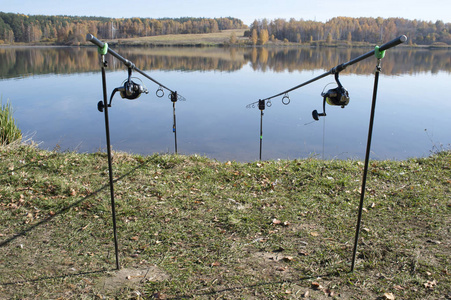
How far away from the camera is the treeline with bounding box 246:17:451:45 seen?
3310 inches

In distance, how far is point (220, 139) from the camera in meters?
13.7

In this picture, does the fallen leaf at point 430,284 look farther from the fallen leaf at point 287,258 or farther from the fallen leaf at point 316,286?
the fallen leaf at point 287,258

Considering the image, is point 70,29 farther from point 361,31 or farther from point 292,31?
point 361,31

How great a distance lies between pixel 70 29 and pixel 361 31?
77.6 meters

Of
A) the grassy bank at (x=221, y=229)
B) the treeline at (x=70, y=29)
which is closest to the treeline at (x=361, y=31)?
the treeline at (x=70, y=29)

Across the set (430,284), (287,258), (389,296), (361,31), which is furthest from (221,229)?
(361,31)

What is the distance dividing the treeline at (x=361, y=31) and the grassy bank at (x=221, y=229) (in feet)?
280

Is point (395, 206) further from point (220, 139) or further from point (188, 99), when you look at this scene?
point (188, 99)

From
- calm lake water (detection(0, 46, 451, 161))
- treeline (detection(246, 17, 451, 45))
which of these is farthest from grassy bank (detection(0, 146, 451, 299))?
treeline (detection(246, 17, 451, 45))

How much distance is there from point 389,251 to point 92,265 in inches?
135

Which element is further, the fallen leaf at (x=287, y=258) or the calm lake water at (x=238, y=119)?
the calm lake water at (x=238, y=119)

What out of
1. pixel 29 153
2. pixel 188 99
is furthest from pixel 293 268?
pixel 188 99

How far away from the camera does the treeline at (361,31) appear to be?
84.1 m

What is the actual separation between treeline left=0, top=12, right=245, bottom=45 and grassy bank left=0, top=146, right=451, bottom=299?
236ft
